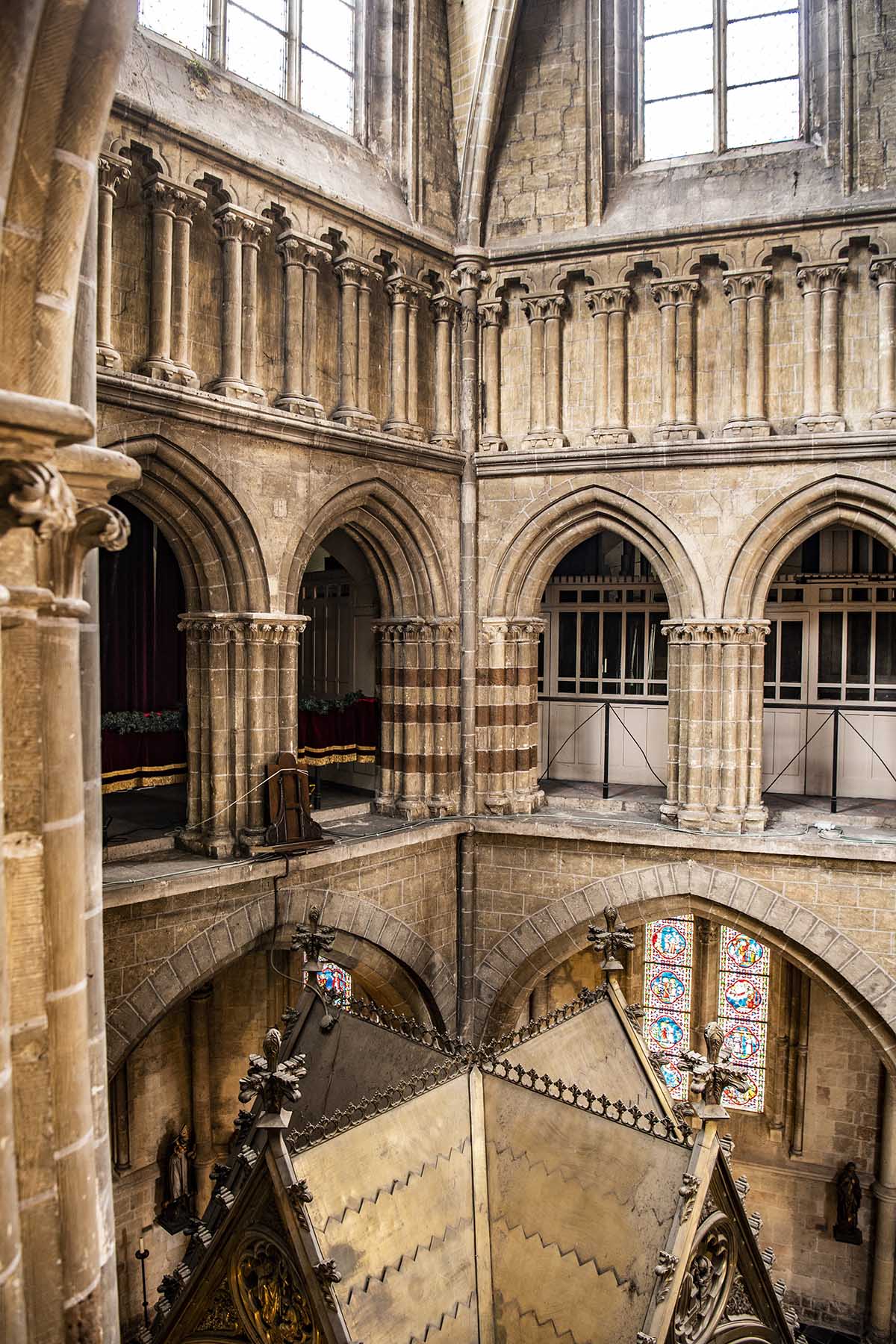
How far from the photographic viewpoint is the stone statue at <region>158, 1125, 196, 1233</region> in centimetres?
1154

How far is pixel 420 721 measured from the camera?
11.6 m

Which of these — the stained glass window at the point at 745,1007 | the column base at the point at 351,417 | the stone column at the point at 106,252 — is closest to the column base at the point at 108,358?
the stone column at the point at 106,252

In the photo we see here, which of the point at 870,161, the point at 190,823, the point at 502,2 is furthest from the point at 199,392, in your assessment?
the point at 870,161

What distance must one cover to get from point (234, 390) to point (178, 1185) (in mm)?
8123

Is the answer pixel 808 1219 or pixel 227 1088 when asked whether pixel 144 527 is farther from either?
pixel 808 1219

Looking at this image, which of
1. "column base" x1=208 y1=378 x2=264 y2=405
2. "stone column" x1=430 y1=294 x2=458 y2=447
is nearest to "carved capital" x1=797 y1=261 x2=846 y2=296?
"stone column" x1=430 y1=294 x2=458 y2=447

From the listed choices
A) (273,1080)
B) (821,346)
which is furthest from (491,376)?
(273,1080)

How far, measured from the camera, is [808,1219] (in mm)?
12609

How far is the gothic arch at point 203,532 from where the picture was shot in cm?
916

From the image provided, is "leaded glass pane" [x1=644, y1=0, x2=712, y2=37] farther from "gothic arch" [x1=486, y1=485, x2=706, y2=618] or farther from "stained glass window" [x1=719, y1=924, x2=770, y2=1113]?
"stained glass window" [x1=719, y1=924, x2=770, y2=1113]

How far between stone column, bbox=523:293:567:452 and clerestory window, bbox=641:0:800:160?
1.87 m

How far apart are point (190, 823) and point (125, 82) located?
5872 millimetres

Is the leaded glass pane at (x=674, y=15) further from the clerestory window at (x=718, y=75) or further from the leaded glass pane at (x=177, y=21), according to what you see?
the leaded glass pane at (x=177, y=21)

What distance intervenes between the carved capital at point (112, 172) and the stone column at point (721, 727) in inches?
250
